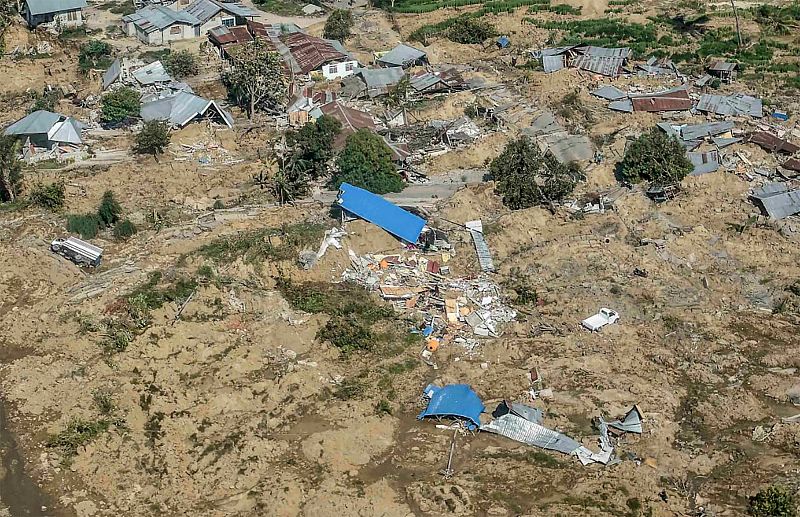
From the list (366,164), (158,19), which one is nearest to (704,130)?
(366,164)

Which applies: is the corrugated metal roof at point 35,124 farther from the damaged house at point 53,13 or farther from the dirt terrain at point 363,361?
the damaged house at point 53,13

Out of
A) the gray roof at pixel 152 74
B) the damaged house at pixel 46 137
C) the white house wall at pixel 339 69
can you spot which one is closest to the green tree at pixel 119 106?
the damaged house at pixel 46 137

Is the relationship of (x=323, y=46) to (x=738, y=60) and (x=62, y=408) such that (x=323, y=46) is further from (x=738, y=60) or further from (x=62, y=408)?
(x=62, y=408)

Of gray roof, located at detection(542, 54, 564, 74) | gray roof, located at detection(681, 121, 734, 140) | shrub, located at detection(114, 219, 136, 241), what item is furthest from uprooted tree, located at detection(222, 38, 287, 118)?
gray roof, located at detection(681, 121, 734, 140)

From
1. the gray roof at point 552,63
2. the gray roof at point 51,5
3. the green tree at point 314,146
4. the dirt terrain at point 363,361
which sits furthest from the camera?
the gray roof at point 51,5

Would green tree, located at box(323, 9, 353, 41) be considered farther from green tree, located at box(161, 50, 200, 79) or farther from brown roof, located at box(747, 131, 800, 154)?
brown roof, located at box(747, 131, 800, 154)

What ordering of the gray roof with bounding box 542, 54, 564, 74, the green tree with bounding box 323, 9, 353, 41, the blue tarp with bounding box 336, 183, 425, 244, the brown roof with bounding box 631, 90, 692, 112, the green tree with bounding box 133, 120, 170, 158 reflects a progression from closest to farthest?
1. the blue tarp with bounding box 336, 183, 425, 244
2. the green tree with bounding box 133, 120, 170, 158
3. the brown roof with bounding box 631, 90, 692, 112
4. the gray roof with bounding box 542, 54, 564, 74
5. the green tree with bounding box 323, 9, 353, 41

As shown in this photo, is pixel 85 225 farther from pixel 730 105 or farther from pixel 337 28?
pixel 730 105
